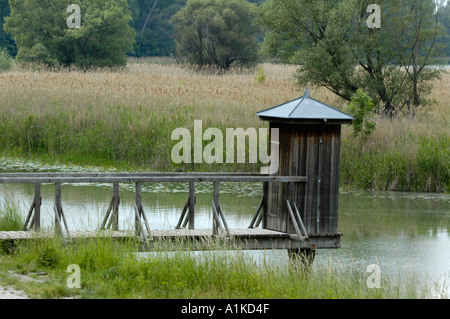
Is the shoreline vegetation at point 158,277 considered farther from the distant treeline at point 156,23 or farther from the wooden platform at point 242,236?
the distant treeline at point 156,23

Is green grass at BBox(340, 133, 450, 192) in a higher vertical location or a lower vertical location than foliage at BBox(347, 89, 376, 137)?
lower

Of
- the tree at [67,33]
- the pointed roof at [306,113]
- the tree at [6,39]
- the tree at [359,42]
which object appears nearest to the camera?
the pointed roof at [306,113]

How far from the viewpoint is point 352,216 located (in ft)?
50.9

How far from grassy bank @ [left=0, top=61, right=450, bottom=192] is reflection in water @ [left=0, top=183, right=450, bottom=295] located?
996mm

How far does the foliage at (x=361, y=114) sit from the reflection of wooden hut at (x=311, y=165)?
9.89 metres

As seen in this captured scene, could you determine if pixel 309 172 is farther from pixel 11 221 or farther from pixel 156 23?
pixel 156 23

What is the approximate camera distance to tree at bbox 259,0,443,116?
24.1 m

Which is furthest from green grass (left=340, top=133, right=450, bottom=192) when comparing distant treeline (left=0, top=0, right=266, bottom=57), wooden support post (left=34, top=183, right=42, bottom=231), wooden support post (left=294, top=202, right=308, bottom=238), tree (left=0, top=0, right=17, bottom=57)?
distant treeline (left=0, top=0, right=266, bottom=57)

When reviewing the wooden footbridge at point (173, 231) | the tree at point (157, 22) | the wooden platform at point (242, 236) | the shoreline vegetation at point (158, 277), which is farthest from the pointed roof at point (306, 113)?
the tree at point (157, 22)

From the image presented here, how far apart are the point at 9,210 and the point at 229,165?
896 centimetres

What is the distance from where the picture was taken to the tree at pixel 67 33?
152ft

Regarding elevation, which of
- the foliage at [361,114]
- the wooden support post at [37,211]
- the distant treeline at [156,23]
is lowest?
the wooden support post at [37,211]

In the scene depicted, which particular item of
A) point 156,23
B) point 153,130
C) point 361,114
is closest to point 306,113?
point 361,114

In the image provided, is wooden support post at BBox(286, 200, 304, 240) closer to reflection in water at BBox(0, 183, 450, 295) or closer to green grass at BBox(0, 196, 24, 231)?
reflection in water at BBox(0, 183, 450, 295)
